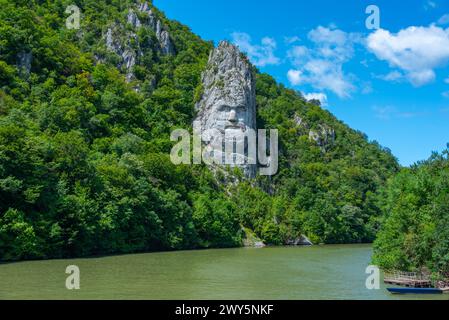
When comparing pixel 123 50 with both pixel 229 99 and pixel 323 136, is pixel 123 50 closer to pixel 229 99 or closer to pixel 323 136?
pixel 229 99

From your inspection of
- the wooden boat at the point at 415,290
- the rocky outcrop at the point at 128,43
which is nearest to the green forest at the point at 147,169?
the rocky outcrop at the point at 128,43

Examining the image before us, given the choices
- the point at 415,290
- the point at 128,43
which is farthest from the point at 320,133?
the point at 415,290

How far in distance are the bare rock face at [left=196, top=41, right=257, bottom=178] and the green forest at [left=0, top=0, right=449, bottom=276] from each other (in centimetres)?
540

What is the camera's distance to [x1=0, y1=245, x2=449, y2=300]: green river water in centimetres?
3030

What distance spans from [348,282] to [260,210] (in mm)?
59357

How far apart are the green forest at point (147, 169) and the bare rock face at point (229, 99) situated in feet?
17.7

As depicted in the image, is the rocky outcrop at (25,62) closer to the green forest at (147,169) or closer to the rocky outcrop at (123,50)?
the green forest at (147,169)

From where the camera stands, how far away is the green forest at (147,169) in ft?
150

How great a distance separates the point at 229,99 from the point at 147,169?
1744 inches

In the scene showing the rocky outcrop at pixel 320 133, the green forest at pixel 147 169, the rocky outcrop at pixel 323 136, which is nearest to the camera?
the green forest at pixel 147 169

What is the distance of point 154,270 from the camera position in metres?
43.6

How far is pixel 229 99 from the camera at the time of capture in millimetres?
118750

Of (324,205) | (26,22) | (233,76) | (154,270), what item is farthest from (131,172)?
(233,76)

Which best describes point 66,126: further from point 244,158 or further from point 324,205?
point 324,205
